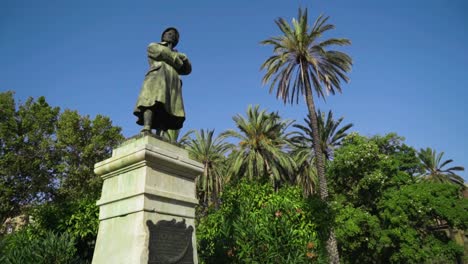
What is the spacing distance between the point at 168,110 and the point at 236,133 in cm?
2207

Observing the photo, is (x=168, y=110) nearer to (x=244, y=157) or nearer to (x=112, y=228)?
(x=112, y=228)

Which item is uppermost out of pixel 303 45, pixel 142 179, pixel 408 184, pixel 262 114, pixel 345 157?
pixel 303 45

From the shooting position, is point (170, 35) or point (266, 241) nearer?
point (170, 35)

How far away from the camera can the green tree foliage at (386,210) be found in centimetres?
2572

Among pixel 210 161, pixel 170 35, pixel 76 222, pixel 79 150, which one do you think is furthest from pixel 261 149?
pixel 170 35

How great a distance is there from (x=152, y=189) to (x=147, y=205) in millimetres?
231

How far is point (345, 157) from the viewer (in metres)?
28.6

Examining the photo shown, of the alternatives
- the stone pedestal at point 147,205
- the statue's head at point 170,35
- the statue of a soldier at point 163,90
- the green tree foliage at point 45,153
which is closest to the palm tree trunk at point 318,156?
the green tree foliage at point 45,153

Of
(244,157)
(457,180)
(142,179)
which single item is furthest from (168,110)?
(457,180)

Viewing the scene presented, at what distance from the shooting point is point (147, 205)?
189 inches

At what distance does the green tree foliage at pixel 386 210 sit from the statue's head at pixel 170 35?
21172 mm

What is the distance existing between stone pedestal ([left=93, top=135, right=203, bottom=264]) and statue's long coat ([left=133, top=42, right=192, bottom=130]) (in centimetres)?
59

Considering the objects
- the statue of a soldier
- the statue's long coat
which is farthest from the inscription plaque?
the statue's long coat

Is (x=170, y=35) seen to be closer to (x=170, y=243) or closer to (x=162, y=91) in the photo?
(x=162, y=91)
